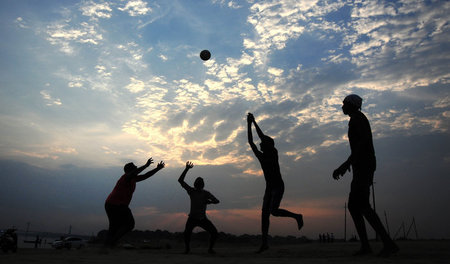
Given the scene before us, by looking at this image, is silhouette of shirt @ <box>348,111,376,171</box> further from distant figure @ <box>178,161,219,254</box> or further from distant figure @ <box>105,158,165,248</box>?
distant figure @ <box>105,158,165,248</box>

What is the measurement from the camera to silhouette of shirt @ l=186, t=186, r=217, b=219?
7500 mm

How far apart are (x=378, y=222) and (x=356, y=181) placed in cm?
67

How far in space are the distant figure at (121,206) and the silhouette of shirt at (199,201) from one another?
1.58m

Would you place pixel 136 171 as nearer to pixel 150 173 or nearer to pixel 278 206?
pixel 150 173

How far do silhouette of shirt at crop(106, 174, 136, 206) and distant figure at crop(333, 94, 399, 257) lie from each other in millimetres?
3923

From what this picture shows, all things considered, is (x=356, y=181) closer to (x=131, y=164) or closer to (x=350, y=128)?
(x=350, y=128)

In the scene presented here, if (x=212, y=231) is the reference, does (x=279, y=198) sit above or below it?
above

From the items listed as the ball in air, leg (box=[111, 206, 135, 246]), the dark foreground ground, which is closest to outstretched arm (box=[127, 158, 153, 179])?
leg (box=[111, 206, 135, 246])

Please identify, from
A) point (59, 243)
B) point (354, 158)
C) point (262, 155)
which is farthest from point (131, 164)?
point (59, 243)

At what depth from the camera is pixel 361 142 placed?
5062 millimetres

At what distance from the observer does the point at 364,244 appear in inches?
196

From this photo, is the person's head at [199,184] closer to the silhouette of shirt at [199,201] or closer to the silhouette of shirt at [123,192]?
the silhouette of shirt at [199,201]

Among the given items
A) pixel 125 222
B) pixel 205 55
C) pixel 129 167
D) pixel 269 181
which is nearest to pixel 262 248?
pixel 269 181

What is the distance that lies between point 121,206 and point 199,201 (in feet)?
6.38
